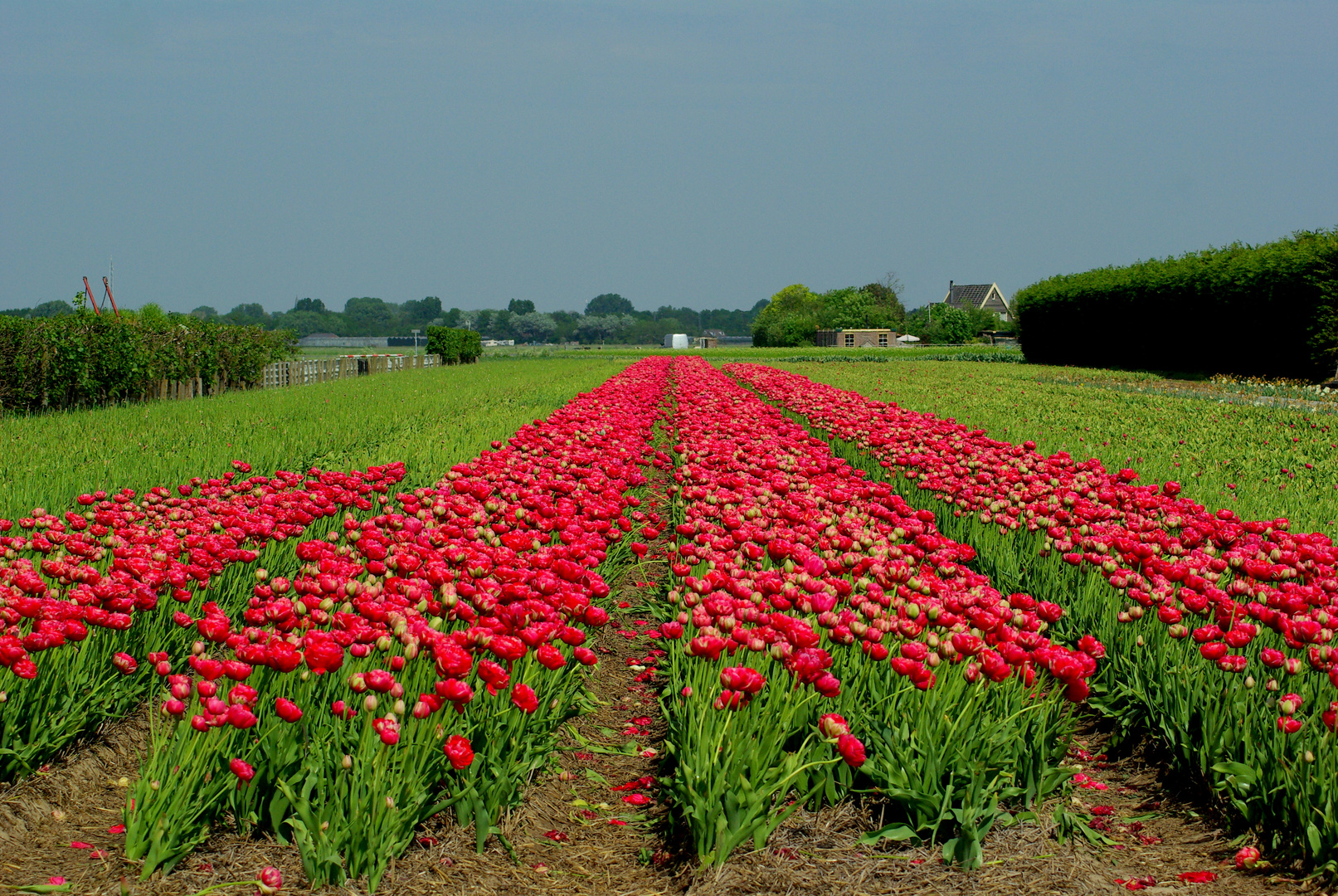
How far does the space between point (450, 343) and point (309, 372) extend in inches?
789

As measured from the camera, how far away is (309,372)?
35562 mm

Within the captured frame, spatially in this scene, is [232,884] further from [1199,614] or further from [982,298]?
[982,298]

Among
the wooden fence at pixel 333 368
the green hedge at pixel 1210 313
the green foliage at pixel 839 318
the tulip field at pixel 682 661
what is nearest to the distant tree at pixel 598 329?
the green foliage at pixel 839 318

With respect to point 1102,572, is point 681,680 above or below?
below

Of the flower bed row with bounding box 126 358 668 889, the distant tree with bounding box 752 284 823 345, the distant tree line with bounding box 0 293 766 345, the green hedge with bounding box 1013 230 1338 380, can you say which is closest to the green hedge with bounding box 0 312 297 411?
the flower bed row with bounding box 126 358 668 889

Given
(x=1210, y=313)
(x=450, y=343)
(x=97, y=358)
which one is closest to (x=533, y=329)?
(x=450, y=343)

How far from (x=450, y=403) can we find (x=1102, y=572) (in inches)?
603

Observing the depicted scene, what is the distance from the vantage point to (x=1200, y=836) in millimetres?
3473

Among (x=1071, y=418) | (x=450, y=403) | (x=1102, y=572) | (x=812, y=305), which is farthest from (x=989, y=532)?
(x=812, y=305)

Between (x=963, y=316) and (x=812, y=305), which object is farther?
(x=812, y=305)

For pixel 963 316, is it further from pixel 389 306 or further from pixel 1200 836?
pixel 389 306

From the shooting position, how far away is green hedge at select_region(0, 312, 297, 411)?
652 inches

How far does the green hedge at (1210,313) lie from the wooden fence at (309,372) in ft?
93.0

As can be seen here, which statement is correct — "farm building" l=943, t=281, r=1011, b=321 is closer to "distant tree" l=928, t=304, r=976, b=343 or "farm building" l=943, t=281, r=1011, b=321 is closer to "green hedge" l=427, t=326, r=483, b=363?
"distant tree" l=928, t=304, r=976, b=343
